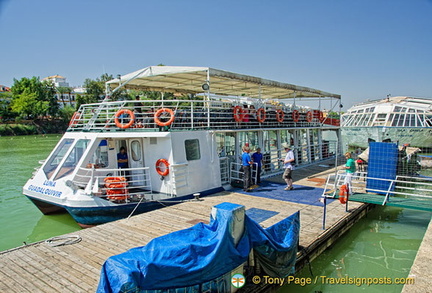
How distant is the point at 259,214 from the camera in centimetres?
902

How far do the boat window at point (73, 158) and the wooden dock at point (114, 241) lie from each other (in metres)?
2.92

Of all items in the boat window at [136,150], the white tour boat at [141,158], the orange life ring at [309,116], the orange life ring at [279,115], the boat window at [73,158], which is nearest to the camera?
the white tour boat at [141,158]

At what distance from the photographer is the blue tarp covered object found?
12.2 ft

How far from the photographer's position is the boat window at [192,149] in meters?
10.8

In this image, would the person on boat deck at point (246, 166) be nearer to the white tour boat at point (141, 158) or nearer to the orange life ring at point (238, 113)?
the white tour boat at point (141, 158)

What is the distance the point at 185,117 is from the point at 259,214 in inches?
175

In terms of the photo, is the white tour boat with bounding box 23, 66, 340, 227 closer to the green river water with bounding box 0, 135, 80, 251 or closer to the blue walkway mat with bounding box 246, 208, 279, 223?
the green river water with bounding box 0, 135, 80, 251

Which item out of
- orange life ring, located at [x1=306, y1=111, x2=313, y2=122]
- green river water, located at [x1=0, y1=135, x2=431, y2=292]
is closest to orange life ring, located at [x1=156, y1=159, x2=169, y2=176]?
green river water, located at [x1=0, y1=135, x2=431, y2=292]

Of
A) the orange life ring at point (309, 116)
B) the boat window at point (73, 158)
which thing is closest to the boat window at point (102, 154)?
the boat window at point (73, 158)

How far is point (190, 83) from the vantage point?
609 inches

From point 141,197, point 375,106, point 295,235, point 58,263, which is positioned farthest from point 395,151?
point 375,106

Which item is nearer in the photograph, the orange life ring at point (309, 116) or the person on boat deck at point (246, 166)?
the person on boat deck at point (246, 166)

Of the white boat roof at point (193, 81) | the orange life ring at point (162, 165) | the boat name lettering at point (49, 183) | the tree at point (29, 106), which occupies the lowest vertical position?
the boat name lettering at point (49, 183)

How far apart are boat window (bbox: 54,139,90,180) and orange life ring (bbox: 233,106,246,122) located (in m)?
5.86
